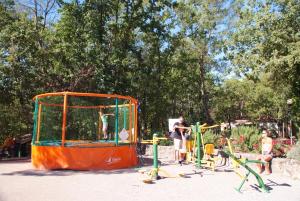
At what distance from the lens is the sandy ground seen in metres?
8.23

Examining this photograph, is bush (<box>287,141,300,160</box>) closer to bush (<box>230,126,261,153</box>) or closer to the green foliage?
bush (<box>230,126,261,153</box>)

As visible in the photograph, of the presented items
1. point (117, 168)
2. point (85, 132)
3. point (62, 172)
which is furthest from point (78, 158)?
point (85, 132)

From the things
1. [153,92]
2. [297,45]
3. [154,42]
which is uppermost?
[154,42]

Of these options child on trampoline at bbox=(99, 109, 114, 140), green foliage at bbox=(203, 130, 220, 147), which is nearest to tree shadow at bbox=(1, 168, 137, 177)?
child on trampoline at bbox=(99, 109, 114, 140)

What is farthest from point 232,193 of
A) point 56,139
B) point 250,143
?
point 56,139

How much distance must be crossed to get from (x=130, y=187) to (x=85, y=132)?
924cm

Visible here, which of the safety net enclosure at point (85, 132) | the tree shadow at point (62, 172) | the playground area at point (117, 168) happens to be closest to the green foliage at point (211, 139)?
the playground area at point (117, 168)

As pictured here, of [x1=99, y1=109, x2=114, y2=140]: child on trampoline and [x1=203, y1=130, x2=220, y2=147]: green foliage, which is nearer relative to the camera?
[x1=203, y1=130, x2=220, y2=147]: green foliage

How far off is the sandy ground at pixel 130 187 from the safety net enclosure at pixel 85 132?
704 mm

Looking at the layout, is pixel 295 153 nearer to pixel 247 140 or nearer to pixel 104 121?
pixel 247 140

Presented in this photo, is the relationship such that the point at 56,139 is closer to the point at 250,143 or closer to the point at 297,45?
the point at 250,143

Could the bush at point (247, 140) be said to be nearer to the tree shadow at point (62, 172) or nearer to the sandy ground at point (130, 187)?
the sandy ground at point (130, 187)

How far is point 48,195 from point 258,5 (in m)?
17.6

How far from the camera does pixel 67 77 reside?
21.1 meters
